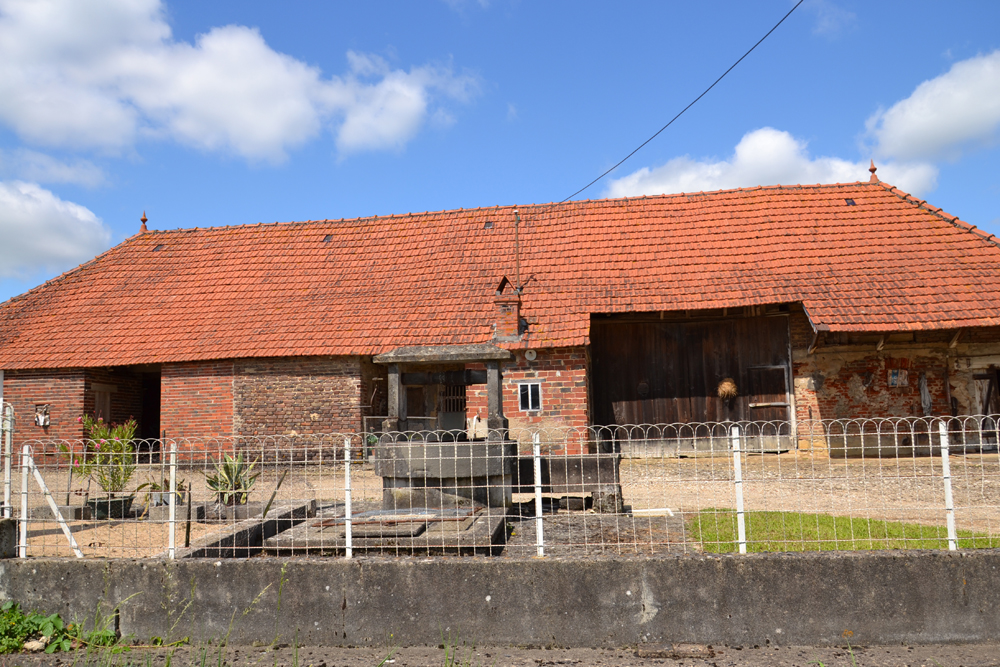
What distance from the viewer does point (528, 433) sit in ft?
45.0

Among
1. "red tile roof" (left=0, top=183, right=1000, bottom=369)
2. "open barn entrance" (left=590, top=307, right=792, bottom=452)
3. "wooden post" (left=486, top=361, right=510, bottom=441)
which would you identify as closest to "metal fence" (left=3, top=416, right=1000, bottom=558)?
"wooden post" (left=486, top=361, right=510, bottom=441)

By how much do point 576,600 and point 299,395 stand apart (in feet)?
37.2

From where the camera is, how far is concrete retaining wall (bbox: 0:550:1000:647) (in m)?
4.64

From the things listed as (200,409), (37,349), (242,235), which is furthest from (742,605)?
(242,235)

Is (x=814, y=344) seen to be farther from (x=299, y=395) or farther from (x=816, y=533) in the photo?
(x=299, y=395)

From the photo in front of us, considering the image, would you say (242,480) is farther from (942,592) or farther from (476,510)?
(942,592)

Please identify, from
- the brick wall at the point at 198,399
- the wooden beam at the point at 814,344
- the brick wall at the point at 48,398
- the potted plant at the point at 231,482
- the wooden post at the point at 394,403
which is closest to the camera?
the wooden post at the point at 394,403

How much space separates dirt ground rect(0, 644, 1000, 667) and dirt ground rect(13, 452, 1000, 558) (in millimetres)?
779

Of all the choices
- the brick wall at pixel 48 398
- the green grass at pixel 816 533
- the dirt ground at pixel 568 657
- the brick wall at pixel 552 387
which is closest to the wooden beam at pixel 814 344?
→ the brick wall at pixel 552 387

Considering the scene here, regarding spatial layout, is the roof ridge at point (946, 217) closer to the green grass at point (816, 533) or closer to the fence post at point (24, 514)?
the green grass at point (816, 533)

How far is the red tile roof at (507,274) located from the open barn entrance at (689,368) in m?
0.77

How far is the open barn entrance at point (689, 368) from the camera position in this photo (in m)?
14.6

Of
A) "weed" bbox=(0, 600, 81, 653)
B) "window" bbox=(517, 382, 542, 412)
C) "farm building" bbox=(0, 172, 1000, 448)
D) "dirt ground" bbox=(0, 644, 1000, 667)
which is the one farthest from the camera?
"window" bbox=(517, 382, 542, 412)

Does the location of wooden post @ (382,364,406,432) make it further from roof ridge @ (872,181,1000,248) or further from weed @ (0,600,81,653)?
roof ridge @ (872,181,1000,248)
